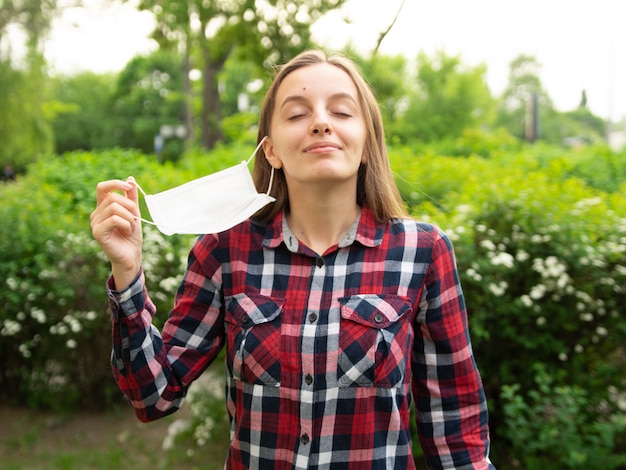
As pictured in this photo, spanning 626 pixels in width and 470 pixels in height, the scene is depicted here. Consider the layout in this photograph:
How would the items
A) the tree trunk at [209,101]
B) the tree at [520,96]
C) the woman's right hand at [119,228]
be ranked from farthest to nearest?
the tree at [520,96] < the tree trunk at [209,101] < the woman's right hand at [119,228]

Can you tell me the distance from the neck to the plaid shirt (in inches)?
1.6

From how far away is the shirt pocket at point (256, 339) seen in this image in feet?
4.85

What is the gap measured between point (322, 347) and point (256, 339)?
170 millimetres

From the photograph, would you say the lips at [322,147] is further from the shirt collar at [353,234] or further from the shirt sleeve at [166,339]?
the shirt sleeve at [166,339]

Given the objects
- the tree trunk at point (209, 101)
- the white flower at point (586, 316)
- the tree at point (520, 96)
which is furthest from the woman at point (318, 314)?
the tree at point (520, 96)

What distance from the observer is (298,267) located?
158 centimetres

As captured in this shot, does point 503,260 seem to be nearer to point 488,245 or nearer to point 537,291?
point 488,245

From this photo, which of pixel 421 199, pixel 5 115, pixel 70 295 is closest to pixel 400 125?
pixel 5 115

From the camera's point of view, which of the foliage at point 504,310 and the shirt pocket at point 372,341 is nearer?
the shirt pocket at point 372,341

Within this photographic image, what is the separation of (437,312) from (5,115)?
22.1 meters

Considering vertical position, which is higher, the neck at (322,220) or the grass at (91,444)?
the neck at (322,220)

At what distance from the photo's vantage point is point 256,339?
4.92ft

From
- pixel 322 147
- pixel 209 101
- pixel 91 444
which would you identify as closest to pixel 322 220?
pixel 322 147

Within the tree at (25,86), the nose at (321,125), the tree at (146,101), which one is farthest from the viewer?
the tree at (146,101)
